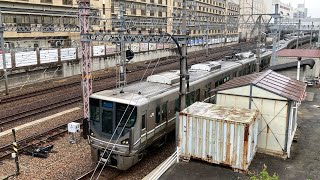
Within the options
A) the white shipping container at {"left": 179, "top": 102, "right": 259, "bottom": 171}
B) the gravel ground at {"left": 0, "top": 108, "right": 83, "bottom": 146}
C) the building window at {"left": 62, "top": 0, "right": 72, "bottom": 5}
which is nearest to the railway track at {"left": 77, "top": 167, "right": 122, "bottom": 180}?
the white shipping container at {"left": 179, "top": 102, "right": 259, "bottom": 171}

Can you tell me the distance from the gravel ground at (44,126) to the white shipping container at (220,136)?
28.5ft

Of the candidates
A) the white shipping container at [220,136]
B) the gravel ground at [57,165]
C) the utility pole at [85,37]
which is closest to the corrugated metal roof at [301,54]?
the white shipping container at [220,136]

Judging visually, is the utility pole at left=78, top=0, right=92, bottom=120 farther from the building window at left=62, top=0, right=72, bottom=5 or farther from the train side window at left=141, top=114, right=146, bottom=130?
the building window at left=62, top=0, right=72, bottom=5

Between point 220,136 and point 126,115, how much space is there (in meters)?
3.39

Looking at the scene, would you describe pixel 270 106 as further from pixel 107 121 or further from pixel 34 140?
pixel 34 140

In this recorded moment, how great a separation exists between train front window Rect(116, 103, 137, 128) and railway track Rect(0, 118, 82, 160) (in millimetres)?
5215

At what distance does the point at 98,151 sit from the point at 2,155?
14.6 feet

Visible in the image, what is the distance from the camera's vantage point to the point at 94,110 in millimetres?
12008

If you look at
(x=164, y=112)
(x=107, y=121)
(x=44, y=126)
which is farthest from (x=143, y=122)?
(x=44, y=126)

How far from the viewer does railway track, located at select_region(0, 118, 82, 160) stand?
1350 centimetres

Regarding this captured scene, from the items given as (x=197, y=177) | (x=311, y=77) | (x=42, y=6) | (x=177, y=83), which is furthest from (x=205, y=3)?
(x=197, y=177)

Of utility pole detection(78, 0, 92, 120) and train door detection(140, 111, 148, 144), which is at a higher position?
utility pole detection(78, 0, 92, 120)

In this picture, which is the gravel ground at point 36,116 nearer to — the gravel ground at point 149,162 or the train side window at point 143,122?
the gravel ground at point 149,162

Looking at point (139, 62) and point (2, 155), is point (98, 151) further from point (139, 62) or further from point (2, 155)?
point (139, 62)
